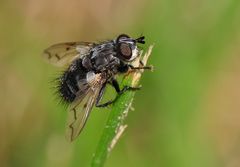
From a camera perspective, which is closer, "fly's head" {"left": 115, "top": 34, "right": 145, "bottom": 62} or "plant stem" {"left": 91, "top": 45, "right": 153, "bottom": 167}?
"plant stem" {"left": 91, "top": 45, "right": 153, "bottom": 167}

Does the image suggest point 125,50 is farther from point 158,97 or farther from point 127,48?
point 158,97

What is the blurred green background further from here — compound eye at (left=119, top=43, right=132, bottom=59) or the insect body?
compound eye at (left=119, top=43, right=132, bottom=59)

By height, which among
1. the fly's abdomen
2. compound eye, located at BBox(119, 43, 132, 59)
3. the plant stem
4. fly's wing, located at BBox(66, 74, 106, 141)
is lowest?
the fly's abdomen

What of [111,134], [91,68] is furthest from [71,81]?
[111,134]

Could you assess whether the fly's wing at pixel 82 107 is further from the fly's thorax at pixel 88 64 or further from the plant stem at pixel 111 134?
the plant stem at pixel 111 134

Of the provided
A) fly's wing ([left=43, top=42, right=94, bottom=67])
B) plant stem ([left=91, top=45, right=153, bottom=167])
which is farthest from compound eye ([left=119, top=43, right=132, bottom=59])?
plant stem ([left=91, top=45, right=153, bottom=167])

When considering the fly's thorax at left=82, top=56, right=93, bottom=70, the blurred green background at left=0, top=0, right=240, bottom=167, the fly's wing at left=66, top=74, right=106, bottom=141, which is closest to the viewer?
the fly's wing at left=66, top=74, right=106, bottom=141

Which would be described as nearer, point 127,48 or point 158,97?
point 127,48
